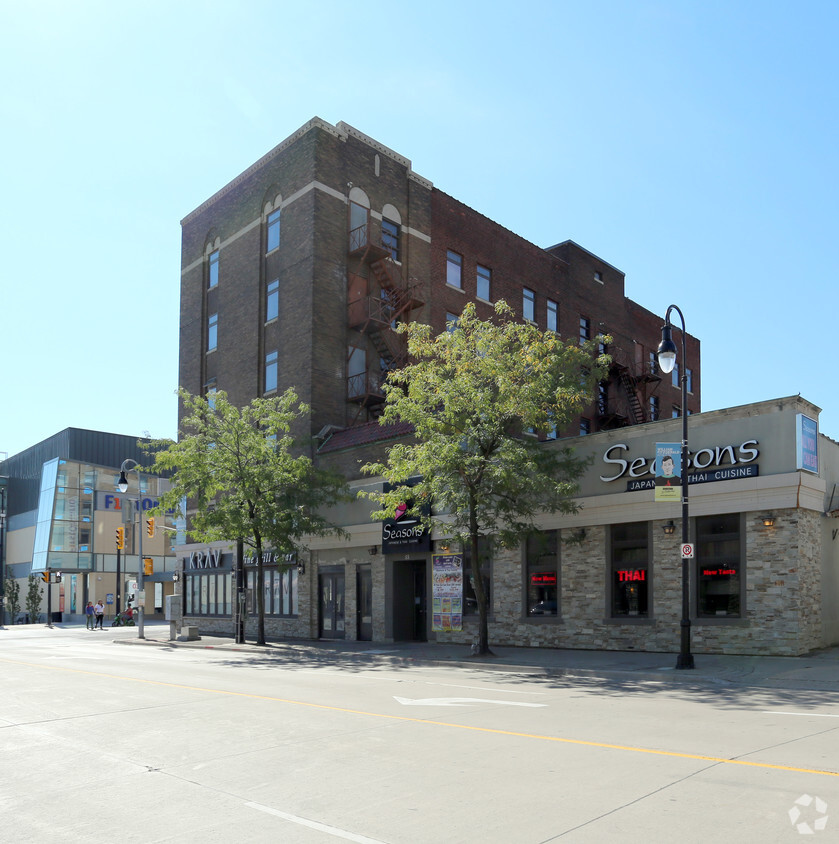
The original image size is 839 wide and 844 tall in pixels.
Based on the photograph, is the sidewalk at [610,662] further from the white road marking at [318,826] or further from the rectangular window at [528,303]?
the rectangular window at [528,303]

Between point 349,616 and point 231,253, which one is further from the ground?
point 231,253

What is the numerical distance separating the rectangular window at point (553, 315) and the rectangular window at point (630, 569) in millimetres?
22569

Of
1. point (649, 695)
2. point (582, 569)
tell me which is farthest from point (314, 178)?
point (649, 695)

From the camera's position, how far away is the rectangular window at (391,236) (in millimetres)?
37500

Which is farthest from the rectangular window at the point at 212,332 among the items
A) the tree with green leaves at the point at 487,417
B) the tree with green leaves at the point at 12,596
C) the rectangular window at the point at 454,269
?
the tree with green leaves at the point at 12,596

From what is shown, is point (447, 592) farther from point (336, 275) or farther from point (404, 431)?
point (336, 275)

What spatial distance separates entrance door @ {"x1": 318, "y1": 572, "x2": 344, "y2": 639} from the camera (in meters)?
32.6

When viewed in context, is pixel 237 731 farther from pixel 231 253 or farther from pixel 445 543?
pixel 231 253

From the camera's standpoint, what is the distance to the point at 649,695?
46.8 ft

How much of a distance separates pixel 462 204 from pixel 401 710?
3214 cm

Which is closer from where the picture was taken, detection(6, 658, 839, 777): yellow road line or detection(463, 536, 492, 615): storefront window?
detection(6, 658, 839, 777): yellow road line

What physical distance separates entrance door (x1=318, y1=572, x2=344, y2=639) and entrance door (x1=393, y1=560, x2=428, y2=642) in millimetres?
3229

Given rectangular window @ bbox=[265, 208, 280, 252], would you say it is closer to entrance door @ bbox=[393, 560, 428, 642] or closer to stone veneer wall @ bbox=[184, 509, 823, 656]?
entrance door @ bbox=[393, 560, 428, 642]

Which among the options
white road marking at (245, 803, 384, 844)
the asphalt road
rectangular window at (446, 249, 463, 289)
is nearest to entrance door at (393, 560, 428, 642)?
the asphalt road
